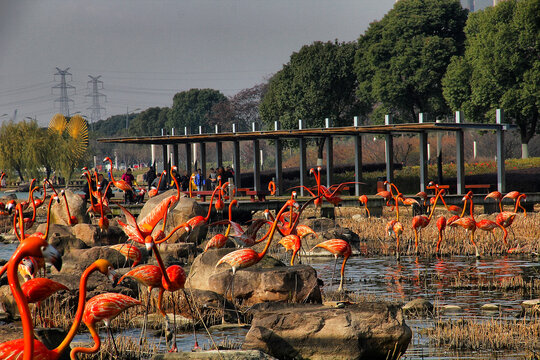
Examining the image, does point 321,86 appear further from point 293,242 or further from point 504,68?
point 293,242

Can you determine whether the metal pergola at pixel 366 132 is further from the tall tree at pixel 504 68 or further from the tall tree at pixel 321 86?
the tall tree at pixel 321 86

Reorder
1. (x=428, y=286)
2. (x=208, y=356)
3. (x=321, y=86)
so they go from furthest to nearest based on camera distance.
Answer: (x=321, y=86)
(x=428, y=286)
(x=208, y=356)

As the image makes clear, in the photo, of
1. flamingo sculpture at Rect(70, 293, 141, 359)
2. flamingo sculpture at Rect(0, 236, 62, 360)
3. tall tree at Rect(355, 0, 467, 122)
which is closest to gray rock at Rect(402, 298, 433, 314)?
flamingo sculpture at Rect(70, 293, 141, 359)

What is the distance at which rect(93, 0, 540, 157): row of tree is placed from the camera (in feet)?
140

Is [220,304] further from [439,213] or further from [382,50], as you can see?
[382,50]

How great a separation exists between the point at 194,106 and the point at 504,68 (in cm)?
8080

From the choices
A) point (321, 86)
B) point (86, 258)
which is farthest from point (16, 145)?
point (86, 258)

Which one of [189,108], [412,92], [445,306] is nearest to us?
[445,306]

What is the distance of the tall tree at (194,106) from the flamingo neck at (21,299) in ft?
363

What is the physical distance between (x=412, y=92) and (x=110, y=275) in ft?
153

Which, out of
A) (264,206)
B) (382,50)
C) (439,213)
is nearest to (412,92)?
(382,50)

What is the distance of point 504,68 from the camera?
4312 centimetres

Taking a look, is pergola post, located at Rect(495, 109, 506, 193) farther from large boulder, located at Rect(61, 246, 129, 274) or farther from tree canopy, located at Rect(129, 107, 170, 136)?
tree canopy, located at Rect(129, 107, 170, 136)

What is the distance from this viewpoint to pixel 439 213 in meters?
30.4
